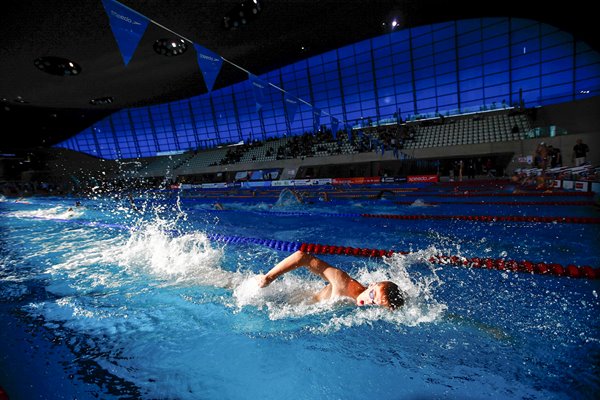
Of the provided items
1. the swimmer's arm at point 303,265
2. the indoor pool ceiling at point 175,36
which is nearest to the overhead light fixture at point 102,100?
the indoor pool ceiling at point 175,36

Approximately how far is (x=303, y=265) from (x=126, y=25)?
4932 mm

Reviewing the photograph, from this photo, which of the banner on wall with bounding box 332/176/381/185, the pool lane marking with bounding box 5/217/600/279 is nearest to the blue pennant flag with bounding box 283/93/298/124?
the pool lane marking with bounding box 5/217/600/279

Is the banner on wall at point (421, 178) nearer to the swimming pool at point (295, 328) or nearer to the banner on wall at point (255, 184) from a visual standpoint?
the banner on wall at point (255, 184)

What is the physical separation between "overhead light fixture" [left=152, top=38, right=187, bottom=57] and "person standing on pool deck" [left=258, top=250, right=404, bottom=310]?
53.8ft

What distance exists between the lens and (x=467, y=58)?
1852 centimetres

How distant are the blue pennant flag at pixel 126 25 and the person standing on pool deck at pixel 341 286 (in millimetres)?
4411

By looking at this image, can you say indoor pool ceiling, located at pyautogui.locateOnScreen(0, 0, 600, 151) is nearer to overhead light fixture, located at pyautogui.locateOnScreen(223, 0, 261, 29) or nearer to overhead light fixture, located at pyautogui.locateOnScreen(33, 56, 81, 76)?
overhead light fixture, located at pyautogui.locateOnScreen(33, 56, 81, 76)

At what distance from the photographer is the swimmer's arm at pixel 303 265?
8.25ft

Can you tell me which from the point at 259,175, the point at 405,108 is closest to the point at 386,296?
the point at 259,175

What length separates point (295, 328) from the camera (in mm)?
2416

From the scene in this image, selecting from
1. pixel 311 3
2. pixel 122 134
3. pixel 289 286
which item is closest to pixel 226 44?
pixel 311 3

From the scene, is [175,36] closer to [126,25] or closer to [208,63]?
[208,63]

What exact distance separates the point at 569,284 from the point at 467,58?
65.3ft

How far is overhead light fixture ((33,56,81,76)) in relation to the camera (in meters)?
15.9
